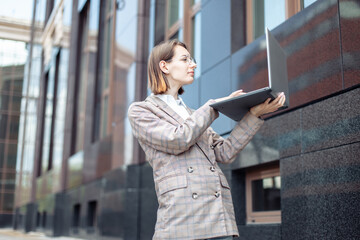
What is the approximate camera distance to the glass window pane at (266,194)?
644cm

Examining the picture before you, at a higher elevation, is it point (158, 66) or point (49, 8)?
point (49, 8)

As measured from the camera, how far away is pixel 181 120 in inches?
93.4

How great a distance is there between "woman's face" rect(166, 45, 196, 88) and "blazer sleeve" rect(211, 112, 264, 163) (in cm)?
36

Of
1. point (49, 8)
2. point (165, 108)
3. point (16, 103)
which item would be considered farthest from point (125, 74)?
point (16, 103)

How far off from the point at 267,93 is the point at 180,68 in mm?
508

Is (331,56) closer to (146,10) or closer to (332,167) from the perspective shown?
(332,167)

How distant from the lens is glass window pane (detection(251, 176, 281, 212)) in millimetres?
6443

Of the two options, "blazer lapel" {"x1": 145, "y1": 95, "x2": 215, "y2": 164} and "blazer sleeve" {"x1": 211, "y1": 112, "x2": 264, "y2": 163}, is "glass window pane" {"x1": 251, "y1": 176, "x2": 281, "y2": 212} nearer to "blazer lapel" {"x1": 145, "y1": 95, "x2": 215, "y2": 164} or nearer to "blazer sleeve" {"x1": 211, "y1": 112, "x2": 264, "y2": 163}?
"blazer sleeve" {"x1": 211, "y1": 112, "x2": 264, "y2": 163}

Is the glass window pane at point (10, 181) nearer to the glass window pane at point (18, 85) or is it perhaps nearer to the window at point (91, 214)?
the glass window pane at point (18, 85)

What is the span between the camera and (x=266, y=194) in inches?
264

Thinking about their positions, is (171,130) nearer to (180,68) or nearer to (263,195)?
(180,68)

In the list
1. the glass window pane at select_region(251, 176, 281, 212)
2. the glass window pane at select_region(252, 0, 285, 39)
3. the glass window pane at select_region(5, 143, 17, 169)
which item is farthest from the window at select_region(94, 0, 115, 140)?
the glass window pane at select_region(5, 143, 17, 169)

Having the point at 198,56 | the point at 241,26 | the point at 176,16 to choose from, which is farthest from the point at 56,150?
the point at 241,26

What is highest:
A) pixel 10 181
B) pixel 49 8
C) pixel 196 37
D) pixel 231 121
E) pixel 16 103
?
pixel 49 8
